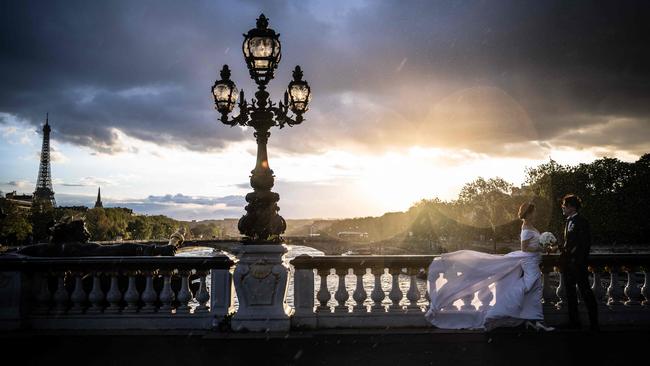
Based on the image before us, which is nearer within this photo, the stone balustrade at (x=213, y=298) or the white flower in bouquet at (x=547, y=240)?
the stone balustrade at (x=213, y=298)

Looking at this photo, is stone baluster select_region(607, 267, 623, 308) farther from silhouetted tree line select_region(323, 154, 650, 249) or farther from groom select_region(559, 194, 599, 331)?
silhouetted tree line select_region(323, 154, 650, 249)

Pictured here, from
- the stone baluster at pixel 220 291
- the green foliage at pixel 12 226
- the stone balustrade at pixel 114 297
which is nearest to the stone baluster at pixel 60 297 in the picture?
the stone balustrade at pixel 114 297

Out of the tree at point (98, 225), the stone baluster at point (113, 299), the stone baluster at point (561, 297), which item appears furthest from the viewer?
the tree at point (98, 225)

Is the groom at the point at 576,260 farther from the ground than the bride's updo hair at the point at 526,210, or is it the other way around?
the bride's updo hair at the point at 526,210

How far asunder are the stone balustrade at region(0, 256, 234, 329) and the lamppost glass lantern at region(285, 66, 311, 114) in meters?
3.21

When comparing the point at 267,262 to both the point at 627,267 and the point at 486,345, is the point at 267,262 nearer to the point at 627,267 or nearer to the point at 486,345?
the point at 486,345

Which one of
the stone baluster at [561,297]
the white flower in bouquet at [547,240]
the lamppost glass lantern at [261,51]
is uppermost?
the lamppost glass lantern at [261,51]

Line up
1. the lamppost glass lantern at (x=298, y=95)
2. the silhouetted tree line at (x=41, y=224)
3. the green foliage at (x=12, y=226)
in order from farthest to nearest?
the silhouetted tree line at (x=41, y=224) → the green foliage at (x=12, y=226) → the lamppost glass lantern at (x=298, y=95)

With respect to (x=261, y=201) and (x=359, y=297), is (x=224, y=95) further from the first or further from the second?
(x=359, y=297)

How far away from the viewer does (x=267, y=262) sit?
32.1 feet

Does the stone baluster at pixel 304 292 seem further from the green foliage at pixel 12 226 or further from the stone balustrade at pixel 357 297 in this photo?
the green foliage at pixel 12 226

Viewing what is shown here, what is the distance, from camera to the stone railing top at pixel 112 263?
32.1 ft

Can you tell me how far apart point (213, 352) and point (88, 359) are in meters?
1.79

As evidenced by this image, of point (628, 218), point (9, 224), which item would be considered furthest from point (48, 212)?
point (628, 218)
